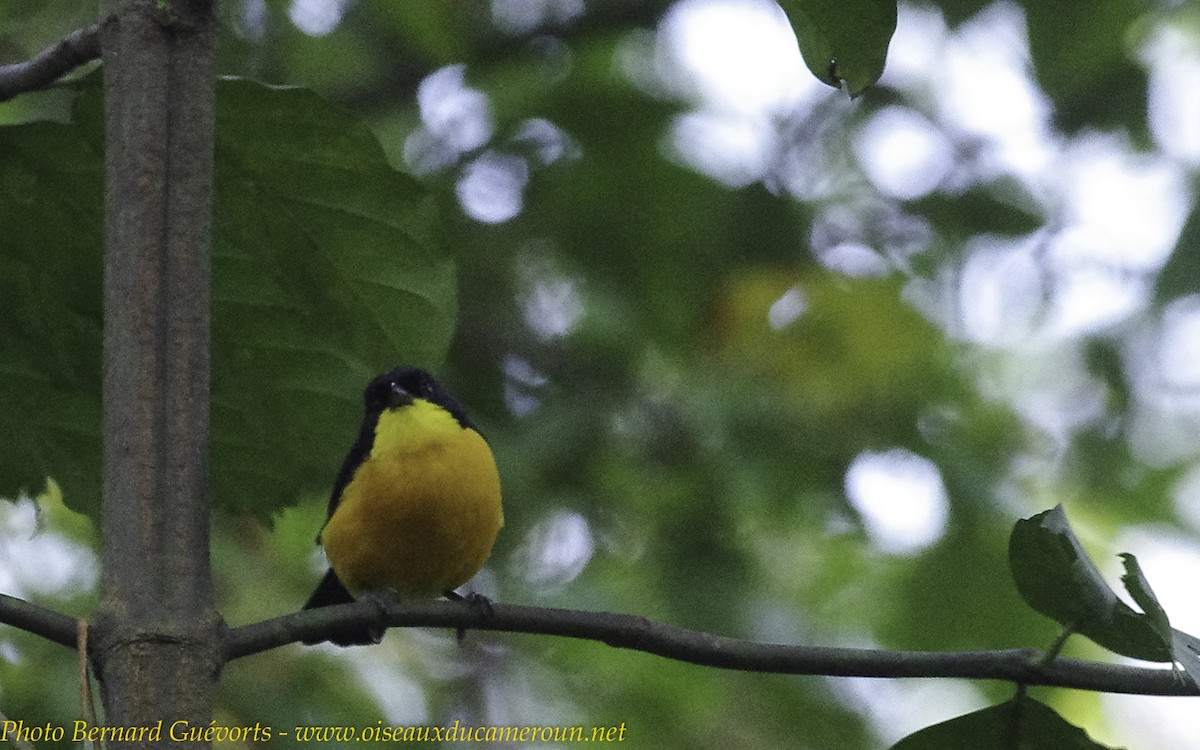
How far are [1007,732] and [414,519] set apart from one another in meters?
1.86

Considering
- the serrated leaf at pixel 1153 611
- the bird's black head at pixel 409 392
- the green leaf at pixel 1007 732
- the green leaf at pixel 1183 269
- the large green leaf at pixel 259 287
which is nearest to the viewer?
the serrated leaf at pixel 1153 611

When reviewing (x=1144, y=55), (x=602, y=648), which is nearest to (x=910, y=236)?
(x=1144, y=55)

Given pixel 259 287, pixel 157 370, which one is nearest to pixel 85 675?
pixel 157 370

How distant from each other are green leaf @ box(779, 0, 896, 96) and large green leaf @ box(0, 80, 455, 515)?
2.81 feet

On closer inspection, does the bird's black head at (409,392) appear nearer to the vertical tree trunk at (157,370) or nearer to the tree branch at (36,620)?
the vertical tree trunk at (157,370)

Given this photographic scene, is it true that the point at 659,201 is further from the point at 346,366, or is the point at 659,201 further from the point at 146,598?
the point at 146,598

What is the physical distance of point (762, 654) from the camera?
1735 millimetres

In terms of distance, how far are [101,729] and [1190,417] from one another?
6.08 meters

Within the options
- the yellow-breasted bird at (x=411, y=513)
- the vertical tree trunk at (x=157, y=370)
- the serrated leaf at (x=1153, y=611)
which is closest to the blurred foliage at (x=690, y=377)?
the yellow-breasted bird at (x=411, y=513)

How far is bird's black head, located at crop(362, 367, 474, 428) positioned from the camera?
13.0 feet

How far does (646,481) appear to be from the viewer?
5.71 m

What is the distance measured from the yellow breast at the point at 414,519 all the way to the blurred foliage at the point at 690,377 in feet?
2.95

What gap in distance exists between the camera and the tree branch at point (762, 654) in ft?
5.64

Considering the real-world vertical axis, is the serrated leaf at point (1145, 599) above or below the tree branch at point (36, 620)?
below
